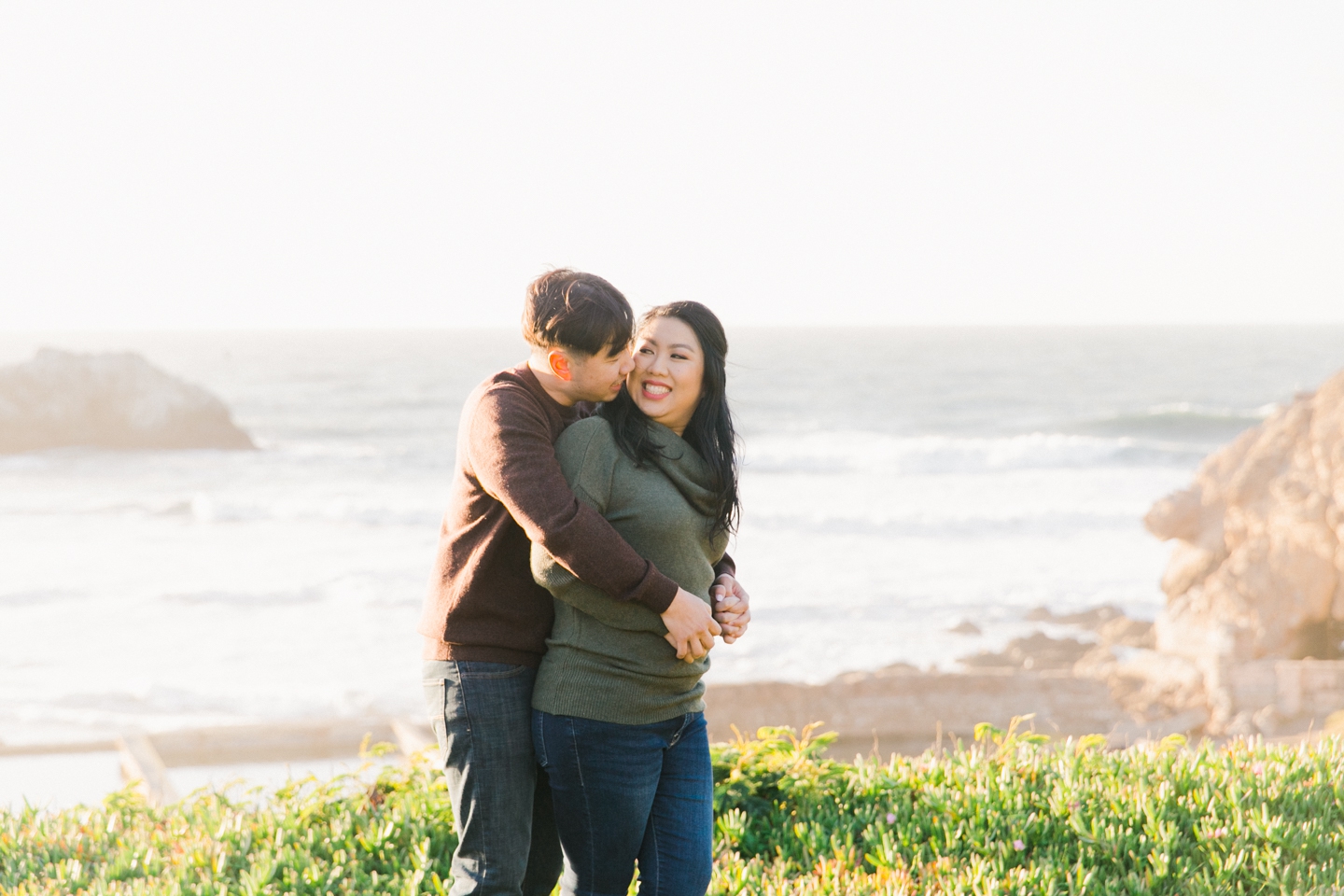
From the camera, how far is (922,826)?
3750mm

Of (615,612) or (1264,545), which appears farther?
(1264,545)

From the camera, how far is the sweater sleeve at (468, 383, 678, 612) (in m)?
2.14

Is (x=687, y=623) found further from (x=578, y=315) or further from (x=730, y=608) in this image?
(x=578, y=315)

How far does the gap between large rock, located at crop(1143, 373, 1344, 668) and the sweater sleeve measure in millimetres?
10269

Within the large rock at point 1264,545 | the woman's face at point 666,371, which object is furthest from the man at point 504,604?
the large rock at point 1264,545

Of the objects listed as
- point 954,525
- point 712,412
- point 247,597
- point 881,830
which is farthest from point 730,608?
point 954,525

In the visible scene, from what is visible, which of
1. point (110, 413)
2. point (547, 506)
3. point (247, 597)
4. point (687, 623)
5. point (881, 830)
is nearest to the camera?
point (547, 506)

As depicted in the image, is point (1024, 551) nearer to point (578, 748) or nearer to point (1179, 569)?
point (1179, 569)

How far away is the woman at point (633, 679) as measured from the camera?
230cm

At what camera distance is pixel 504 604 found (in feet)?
7.68

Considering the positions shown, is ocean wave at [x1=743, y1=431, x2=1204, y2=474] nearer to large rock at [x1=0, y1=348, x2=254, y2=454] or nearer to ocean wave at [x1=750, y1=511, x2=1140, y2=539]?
ocean wave at [x1=750, y1=511, x2=1140, y2=539]

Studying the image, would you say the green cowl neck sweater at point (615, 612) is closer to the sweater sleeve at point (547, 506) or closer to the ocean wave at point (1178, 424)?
the sweater sleeve at point (547, 506)

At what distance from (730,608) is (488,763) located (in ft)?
2.18

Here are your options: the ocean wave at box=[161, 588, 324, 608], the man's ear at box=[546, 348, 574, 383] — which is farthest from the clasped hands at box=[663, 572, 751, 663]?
the ocean wave at box=[161, 588, 324, 608]
